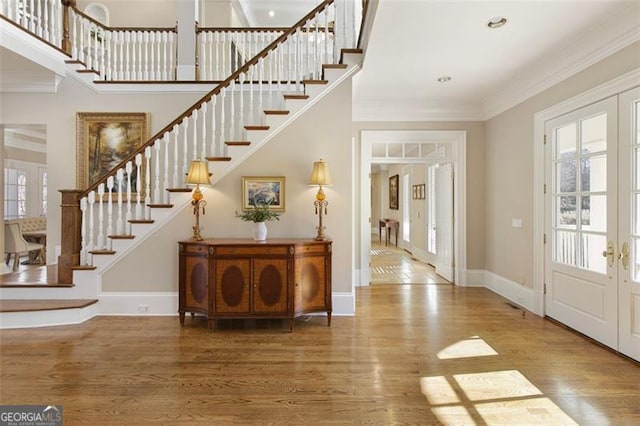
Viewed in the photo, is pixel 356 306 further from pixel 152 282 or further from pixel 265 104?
pixel 265 104

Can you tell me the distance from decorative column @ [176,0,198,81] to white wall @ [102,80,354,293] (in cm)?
228

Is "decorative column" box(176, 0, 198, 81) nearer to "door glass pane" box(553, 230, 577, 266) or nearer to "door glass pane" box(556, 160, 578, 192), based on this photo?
"door glass pane" box(556, 160, 578, 192)

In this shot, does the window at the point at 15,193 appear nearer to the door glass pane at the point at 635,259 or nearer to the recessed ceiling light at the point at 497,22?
the recessed ceiling light at the point at 497,22

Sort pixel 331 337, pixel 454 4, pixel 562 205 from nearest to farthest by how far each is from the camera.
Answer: pixel 454 4 < pixel 331 337 < pixel 562 205

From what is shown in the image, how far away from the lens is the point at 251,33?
5316 millimetres

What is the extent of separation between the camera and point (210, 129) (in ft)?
14.5

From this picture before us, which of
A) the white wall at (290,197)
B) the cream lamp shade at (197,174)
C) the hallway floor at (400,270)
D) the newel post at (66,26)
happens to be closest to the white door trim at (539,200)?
the hallway floor at (400,270)

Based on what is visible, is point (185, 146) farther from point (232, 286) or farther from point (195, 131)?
point (232, 286)

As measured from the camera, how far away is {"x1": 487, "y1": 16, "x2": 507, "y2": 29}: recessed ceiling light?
9.45 ft

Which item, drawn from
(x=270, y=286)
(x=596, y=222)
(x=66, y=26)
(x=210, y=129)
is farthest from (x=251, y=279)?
(x=66, y=26)

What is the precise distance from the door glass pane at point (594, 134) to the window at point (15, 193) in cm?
1042

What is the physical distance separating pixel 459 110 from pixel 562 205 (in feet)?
7.56

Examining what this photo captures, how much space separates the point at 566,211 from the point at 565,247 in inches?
15.6

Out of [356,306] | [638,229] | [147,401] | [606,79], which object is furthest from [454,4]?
[147,401]
